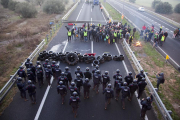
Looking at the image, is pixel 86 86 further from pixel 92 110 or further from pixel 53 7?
pixel 53 7

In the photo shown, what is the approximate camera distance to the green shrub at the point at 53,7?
37.8 metres

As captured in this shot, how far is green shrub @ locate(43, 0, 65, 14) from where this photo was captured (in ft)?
124

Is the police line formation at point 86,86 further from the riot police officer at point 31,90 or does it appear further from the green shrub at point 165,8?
the green shrub at point 165,8

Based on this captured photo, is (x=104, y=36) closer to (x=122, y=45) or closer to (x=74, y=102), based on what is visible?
(x=122, y=45)

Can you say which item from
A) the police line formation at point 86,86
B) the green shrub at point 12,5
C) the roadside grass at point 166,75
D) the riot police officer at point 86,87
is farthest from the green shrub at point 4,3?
the riot police officer at point 86,87

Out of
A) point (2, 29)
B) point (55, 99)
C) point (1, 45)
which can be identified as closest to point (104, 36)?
point (55, 99)

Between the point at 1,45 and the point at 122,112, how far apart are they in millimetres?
17034

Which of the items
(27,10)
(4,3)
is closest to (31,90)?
(27,10)

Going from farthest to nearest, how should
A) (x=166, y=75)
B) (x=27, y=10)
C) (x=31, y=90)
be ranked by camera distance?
(x=27, y=10) < (x=166, y=75) < (x=31, y=90)

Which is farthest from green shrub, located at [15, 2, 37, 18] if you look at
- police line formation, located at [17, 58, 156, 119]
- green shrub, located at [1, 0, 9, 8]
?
police line formation, located at [17, 58, 156, 119]

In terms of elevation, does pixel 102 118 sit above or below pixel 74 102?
below

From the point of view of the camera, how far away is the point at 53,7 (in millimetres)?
38188

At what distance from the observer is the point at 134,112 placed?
8461 mm

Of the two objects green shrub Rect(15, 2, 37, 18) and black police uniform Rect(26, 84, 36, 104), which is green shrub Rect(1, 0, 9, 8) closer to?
green shrub Rect(15, 2, 37, 18)
